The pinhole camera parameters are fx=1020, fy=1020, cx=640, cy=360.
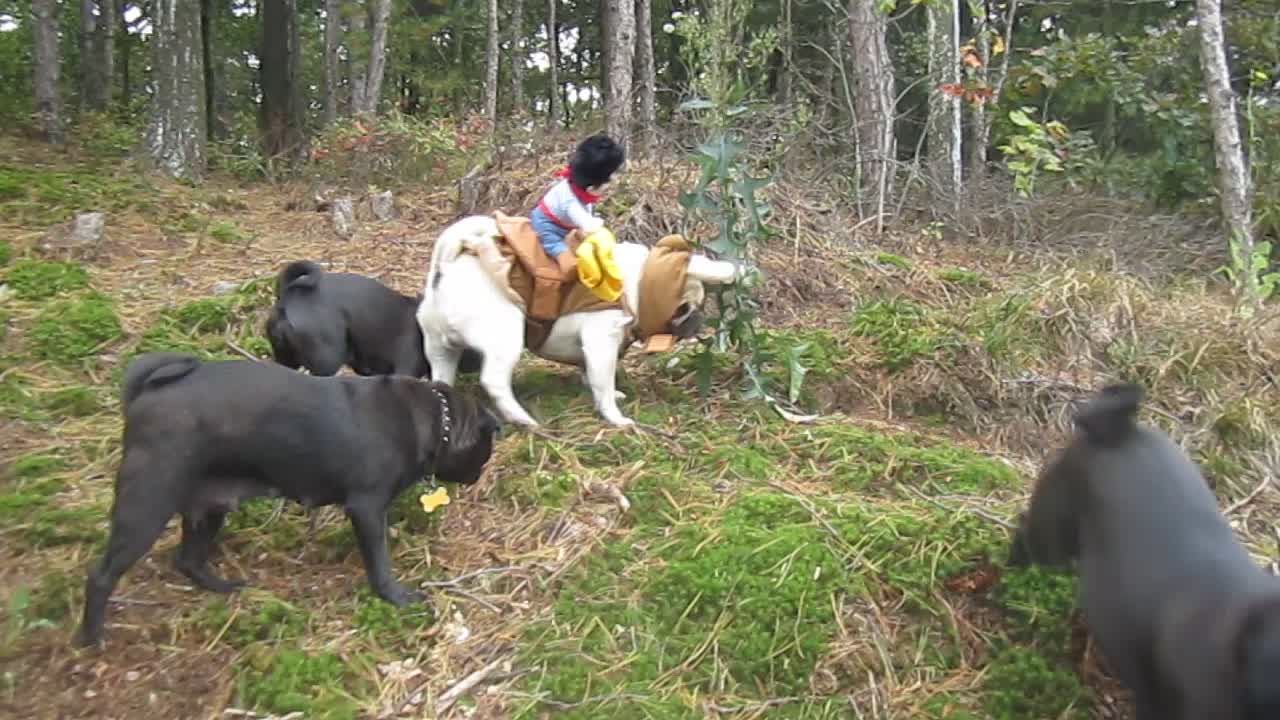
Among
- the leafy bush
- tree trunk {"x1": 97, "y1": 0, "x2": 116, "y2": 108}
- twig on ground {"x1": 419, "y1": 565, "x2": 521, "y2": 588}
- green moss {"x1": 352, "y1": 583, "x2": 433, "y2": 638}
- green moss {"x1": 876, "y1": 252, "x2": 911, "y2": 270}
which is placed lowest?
green moss {"x1": 352, "y1": 583, "x2": 433, "y2": 638}

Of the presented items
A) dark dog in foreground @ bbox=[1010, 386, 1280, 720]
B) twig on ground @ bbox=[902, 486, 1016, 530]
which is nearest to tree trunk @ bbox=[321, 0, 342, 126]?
twig on ground @ bbox=[902, 486, 1016, 530]

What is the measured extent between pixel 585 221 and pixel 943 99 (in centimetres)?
665

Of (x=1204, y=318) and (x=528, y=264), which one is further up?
(x=528, y=264)

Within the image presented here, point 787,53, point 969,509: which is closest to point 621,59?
point 787,53

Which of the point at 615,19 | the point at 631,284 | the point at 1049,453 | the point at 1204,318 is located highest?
the point at 615,19

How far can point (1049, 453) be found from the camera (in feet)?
16.5

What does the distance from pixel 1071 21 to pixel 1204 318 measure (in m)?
12.1

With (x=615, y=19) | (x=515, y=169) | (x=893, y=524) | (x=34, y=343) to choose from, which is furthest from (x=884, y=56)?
(x=34, y=343)

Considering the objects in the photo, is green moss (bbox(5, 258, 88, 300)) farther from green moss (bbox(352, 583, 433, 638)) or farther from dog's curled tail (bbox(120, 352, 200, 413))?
green moss (bbox(352, 583, 433, 638))

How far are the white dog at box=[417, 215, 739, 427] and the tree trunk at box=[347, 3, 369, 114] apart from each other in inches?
360

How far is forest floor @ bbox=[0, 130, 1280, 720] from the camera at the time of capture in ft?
11.2

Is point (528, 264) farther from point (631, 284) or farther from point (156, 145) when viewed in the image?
point (156, 145)

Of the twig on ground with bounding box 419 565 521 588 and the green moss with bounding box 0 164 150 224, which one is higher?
the green moss with bounding box 0 164 150 224

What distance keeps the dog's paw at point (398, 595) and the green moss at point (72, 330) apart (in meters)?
2.86
